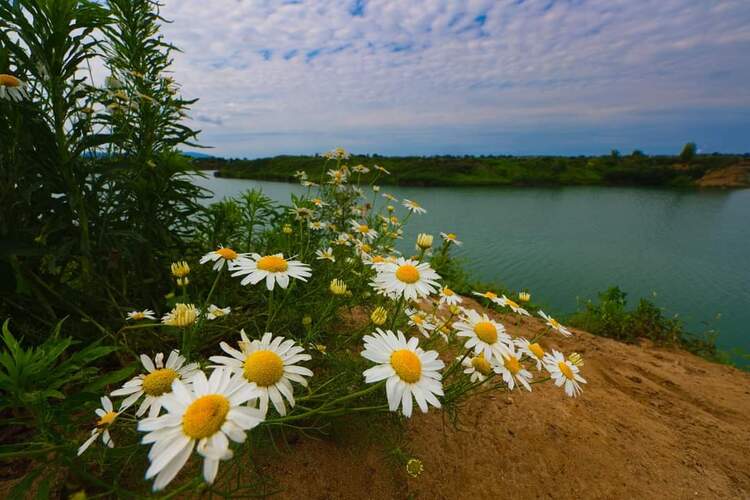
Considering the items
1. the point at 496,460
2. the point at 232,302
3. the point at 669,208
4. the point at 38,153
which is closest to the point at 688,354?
the point at 496,460

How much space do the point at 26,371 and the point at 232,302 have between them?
3.67ft

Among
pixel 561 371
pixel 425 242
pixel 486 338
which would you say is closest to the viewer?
pixel 486 338

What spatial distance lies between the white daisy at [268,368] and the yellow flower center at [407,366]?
0.24 m

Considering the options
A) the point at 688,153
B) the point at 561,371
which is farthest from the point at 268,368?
the point at 688,153

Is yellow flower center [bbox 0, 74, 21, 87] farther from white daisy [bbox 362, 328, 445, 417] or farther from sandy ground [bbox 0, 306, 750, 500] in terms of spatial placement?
white daisy [bbox 362, 328, 445, 417]

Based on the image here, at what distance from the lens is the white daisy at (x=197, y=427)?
0.60 metres

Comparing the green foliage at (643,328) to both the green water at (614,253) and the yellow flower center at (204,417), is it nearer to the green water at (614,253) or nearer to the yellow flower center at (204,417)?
the green water at (614,253)

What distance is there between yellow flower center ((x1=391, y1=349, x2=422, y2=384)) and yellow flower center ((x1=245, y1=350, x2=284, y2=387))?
0.31 meters

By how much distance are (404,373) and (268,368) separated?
1.18 feet

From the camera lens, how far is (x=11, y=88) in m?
1.19

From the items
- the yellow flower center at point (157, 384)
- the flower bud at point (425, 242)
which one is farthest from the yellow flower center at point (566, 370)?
the yellow flower center at point (157, 384)

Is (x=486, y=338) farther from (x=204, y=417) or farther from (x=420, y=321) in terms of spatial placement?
(x=204, y=417)

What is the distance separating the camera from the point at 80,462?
3.11 feet

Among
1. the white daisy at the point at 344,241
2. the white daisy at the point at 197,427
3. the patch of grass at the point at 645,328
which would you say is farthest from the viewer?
the patch of grass at the point at 645,328
